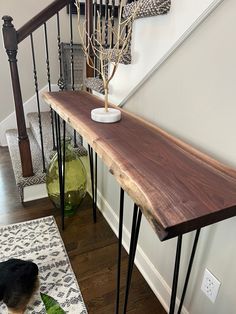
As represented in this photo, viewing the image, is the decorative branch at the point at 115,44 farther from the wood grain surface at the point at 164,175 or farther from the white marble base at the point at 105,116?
the wood grain surface at the point at 164,175

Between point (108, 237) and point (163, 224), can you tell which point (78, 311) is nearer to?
point (108, 237)

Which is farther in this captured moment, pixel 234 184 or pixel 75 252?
pixel 75 252

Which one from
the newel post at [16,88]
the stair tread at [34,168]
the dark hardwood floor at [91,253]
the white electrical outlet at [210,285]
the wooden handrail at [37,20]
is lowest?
the dark hardwood floor at [91,253]

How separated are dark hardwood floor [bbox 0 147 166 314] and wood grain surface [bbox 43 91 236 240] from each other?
0.91 metres

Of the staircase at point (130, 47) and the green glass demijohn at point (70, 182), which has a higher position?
the staircase at point (130, 47)

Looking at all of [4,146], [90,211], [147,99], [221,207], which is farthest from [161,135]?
[4,146]

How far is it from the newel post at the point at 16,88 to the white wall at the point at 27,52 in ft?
4.43

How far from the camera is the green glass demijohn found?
181 centimetres

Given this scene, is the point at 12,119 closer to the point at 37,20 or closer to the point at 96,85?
the point at 37,20

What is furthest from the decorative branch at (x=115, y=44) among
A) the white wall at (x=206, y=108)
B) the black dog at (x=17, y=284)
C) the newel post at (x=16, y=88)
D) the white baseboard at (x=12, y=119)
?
the white baseboard at (x=12, y=119)

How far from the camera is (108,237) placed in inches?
67.2

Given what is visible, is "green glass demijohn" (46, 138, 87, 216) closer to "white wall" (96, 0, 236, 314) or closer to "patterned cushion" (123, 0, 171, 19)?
"white wall" (96, 0, 236, 314)

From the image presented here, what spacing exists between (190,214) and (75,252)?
48.3 inches

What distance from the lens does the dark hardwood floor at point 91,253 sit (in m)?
1.29
